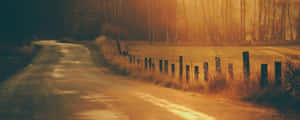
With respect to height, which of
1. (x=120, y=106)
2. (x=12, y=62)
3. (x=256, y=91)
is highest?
(x=12, y=62)

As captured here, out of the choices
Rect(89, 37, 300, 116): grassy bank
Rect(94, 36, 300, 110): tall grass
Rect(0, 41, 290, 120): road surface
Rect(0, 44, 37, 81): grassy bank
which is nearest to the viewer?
Rect(0, 41, 290, 120): road surface

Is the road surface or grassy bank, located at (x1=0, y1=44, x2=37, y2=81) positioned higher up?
grassy bank, located at (x1=0, y1=44, x2=37, y2=81)

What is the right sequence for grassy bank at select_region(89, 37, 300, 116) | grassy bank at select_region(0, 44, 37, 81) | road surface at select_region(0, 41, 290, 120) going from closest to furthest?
1. road surface at select_region(0, 41, 290, 120)
2. grassy bank at select_region(89, 37, 300, 116)
3. grassy bank at select_region(0, 44, 37, 81)

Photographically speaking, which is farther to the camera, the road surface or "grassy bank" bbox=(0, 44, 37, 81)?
"grassy bank" bbox=(0, 44, 37, 81)

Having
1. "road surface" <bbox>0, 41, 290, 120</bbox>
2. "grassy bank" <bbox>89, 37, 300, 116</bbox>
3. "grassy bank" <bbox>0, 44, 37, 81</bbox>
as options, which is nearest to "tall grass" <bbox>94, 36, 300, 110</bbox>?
"grassy bank" <bbox>89, 37, 300, 116</bbox>

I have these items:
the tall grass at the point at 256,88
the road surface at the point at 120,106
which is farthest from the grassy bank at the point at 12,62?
the tall grass at the point at 256,88

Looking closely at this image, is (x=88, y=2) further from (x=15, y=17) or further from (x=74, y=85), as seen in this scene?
(x=74, y=85)

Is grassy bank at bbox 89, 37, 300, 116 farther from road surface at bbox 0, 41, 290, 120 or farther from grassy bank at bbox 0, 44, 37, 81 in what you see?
grassy bank at bbox 0, 44, 37, 81

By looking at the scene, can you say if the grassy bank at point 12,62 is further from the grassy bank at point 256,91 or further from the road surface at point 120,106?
the grassy bank at point 256,91

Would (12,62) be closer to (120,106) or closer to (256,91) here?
(120,106)

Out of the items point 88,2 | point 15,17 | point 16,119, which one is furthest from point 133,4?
point 16,119

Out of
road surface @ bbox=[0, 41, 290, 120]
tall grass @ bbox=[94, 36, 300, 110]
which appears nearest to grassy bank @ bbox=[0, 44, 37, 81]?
road surface @ bbox=[0, 41, 290, 120]

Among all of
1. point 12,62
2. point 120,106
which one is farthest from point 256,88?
point 12,62

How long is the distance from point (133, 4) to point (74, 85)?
211ft
